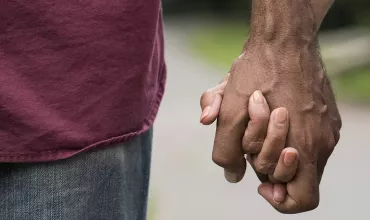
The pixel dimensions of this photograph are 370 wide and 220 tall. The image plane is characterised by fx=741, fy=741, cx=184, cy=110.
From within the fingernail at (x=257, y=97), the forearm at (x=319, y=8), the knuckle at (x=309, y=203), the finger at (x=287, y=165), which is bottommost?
the knuckle at (x=309, y=203)

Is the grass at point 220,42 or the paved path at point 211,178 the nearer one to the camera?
the paved path at point 211,178

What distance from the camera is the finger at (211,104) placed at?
1.36 metres

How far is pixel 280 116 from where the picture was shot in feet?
4.26

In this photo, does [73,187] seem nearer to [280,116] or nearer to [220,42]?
[280,116]

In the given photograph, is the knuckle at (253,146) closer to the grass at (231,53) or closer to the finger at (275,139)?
the finger at (275,139)

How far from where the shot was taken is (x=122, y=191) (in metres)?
1.36

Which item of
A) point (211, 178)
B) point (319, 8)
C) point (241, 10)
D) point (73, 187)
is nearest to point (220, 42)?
point (241, 10)

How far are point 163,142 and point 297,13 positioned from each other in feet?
11.7

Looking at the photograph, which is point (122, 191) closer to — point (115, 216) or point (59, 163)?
point (115, 216)

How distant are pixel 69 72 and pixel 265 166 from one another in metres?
0.40

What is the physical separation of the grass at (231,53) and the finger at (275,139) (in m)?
4.51

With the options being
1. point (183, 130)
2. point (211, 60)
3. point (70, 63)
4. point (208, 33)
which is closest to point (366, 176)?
point (183, 130)

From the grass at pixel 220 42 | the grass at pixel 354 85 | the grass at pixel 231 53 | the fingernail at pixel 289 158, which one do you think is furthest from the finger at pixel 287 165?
the grass at pixel 220 42

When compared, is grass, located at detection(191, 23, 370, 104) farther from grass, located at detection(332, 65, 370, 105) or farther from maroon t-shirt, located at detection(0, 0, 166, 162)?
maroon t-shirt, located at detection(0, 0, 166, 162)
